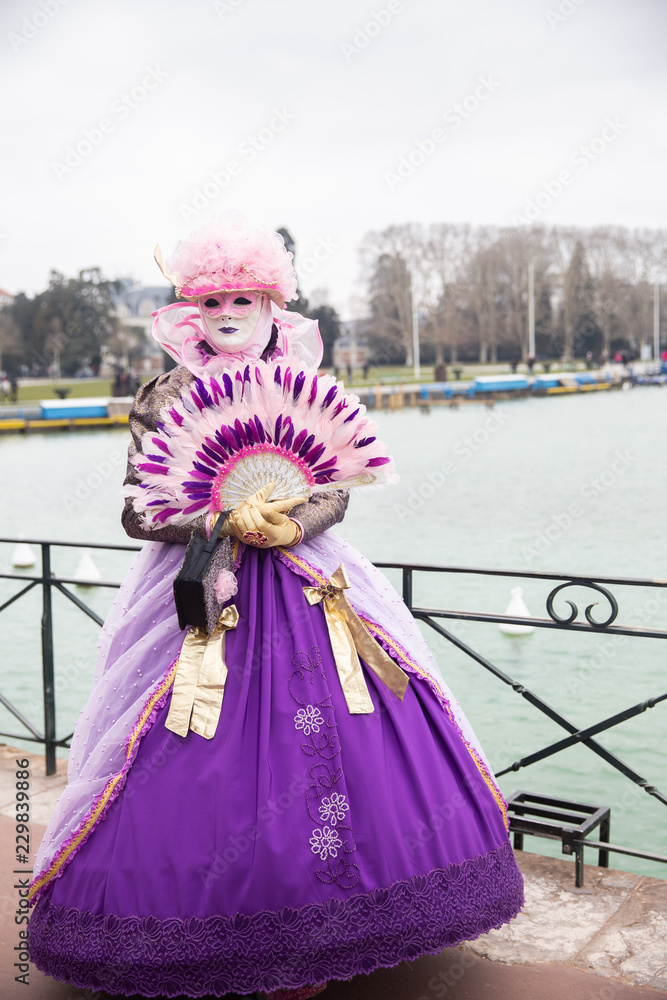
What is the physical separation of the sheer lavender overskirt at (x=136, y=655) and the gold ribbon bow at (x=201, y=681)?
7 centimetres

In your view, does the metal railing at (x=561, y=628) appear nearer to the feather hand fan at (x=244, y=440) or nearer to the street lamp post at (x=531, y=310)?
the feather hand fan at (x=244, y=440)

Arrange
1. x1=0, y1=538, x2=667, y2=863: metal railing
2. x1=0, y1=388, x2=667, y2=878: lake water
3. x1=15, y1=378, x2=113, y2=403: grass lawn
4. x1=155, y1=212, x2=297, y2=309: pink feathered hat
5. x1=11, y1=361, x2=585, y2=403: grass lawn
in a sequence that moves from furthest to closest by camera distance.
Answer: x1=11, y1=361, x2=585, y2=403: grass lawn → x1=15, y1=378, x2=113, y2=403: grass lawn → x1=0, y1=388, x2=667, y2=878: lake water → x1=0, y1=538, x2=667, y2=863: metal railing → x1=155, y1=212, x2=297, y2=309: pink feathered hat

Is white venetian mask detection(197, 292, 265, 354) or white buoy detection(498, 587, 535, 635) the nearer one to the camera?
white venetian mask detection(197, 292, 265, 354)

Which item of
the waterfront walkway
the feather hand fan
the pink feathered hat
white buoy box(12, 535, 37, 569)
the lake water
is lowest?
the lake water

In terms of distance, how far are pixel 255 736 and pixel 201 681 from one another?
0.59ft

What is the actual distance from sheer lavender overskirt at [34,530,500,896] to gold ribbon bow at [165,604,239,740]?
0.22ft

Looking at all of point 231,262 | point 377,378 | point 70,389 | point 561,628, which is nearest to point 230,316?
point 231,262

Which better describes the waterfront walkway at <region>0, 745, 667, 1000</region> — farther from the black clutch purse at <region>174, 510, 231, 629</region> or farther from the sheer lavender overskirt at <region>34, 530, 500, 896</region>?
the black clutch purse at <region>174, 510, 231, 629</region>

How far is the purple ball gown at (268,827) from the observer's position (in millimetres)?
1888

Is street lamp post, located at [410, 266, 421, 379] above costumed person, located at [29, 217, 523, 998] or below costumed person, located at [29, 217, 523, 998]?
above


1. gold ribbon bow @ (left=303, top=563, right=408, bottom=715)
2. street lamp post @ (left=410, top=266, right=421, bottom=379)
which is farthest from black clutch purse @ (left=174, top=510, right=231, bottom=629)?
street lamp post @ (left=410, top=266, right=421, bottom=379)

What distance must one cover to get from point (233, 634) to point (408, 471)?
1045 inches

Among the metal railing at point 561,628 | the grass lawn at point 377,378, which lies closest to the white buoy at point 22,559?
the metal railing at point 561,628

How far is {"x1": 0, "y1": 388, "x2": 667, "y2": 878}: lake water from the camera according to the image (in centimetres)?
673
